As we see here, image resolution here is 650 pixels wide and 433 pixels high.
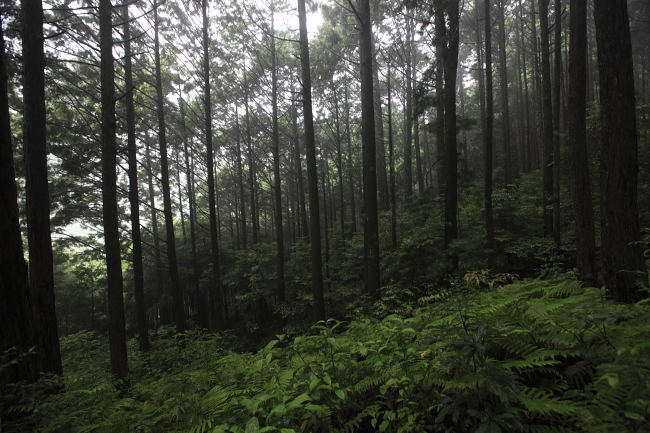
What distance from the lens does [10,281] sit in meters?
3.42

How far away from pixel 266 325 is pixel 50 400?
14.5 metres

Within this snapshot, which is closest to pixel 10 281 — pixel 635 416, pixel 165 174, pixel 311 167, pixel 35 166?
pixel 35 166

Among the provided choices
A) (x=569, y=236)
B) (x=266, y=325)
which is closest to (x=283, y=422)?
(x=569, y=236)

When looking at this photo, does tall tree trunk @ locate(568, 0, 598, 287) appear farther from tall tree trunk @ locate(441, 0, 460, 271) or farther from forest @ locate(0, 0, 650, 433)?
tall tree trunk @ locate(441, 0, 460, 271)

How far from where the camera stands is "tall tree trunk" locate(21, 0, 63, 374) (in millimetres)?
5262

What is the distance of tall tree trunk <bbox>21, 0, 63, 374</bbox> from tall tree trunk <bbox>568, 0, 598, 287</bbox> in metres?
9.58

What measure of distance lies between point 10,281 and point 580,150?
9000 mm

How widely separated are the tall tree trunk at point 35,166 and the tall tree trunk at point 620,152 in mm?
8934

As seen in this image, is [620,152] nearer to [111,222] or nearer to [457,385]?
[457,385]

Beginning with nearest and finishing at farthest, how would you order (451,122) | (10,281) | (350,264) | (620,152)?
(10,281) < (620,152) < (451,122) < (350,264)

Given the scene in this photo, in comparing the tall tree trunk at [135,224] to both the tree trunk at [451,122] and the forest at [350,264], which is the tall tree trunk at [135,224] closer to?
the forest at [350,264]

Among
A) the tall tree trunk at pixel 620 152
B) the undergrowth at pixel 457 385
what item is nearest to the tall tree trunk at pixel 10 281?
the undergrowth at pixel 457 385

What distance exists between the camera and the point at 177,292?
12.5m

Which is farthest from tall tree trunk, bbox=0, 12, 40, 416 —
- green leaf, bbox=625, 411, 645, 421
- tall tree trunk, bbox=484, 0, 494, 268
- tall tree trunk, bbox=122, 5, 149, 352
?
tall tree trunk, bbox=484, 0, 494, 268
